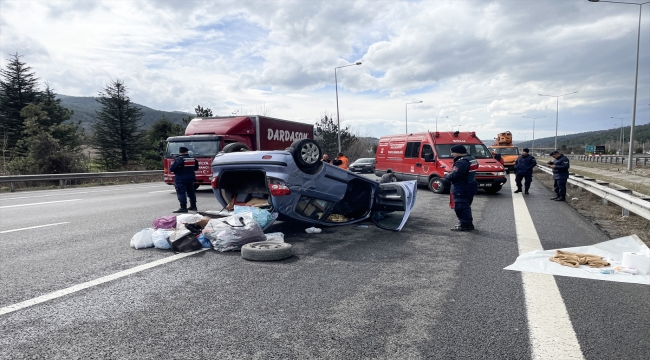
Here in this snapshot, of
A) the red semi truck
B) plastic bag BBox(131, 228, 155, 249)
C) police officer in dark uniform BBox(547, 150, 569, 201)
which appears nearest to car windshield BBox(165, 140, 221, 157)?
the red semi truck

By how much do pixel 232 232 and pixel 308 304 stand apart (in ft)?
7.61

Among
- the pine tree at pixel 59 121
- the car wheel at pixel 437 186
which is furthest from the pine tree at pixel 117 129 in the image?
the car wheel at pixel 437 186

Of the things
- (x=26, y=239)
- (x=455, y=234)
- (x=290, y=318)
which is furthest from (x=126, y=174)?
(x=290, y=318)

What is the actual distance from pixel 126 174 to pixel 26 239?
→ 1734 centimetres

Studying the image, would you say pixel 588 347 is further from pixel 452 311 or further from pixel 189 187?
pixel 189 187

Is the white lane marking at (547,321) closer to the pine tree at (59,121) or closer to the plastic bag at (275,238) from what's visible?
the plastic bag at (275,238)

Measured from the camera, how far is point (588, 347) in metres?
2.83

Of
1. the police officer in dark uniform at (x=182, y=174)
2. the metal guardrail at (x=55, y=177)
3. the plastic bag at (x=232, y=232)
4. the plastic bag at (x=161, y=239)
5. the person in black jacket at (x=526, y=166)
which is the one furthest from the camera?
the metal guardrail at (x=55, y=177)

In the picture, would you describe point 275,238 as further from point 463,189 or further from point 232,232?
point 463,189

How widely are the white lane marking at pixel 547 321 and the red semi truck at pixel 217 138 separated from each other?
1211cm

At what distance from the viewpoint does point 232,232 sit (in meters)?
5.63

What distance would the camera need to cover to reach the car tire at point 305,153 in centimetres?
653

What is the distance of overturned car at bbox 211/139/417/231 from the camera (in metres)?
Answer: 6.39

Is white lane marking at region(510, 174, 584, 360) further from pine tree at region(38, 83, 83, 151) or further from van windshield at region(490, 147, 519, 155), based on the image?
pine tree at region(38, 83, 83, 151)
